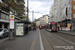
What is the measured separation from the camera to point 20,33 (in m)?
18.1

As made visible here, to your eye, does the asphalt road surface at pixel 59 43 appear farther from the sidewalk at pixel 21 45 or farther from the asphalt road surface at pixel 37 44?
the sidewalk at pixel 21 45

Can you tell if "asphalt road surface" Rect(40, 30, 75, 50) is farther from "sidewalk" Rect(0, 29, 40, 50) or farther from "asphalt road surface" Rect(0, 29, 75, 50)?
"sidewalk" Rect(0, 29, 40, 50)

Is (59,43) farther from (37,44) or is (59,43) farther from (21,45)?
(21,45)

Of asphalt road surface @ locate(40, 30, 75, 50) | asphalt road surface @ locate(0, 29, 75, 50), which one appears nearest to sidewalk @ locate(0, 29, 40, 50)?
asphalt road surface @ locate(0, 29, 75, 50)

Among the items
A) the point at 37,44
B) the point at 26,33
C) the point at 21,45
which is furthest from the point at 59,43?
the point at 26,33

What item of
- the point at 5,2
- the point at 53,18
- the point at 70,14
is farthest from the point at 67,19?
the point at 5,2

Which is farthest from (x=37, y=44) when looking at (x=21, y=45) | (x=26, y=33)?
(x=26, y=33)

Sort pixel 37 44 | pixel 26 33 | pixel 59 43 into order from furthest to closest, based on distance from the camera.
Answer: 1. pixel 26 33
2. pixel 59 43
3. pixel 37 44

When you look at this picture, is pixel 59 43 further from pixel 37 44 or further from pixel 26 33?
pixel 26 33

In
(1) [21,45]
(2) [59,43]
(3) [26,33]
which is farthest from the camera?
(3) [26,33]

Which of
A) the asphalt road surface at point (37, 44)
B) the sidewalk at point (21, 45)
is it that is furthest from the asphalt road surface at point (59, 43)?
the sidewalk at point (21, 45)

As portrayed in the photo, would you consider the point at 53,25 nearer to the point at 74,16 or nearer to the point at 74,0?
the point at 74,16

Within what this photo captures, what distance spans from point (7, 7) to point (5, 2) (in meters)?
0.68

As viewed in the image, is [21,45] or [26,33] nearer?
[21,45]
